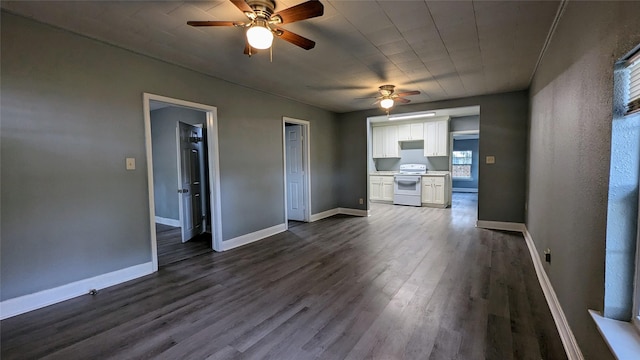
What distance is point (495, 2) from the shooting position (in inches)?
81.7

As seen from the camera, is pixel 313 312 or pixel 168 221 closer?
pixel 313 312

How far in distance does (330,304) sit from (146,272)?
86.6 inches

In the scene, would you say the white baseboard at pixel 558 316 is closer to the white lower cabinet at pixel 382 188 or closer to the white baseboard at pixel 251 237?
the white baseboard at pixel 251 237

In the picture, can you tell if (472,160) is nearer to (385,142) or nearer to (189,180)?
(385,142)

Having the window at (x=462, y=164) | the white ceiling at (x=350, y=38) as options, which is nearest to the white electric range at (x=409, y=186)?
the white ceiling at (x=350, y=38)

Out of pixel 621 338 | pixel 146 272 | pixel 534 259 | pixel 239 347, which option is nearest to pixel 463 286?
pixel 534 259

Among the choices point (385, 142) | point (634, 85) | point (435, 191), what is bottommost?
point (435, 191)

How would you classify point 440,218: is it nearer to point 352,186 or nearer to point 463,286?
point 352,186

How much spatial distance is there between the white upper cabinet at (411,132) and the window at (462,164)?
13.3 ft

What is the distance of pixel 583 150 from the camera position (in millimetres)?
1607

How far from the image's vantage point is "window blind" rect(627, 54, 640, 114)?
1.13m

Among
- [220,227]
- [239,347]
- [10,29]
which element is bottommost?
[239,347]

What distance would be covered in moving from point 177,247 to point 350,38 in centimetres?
379

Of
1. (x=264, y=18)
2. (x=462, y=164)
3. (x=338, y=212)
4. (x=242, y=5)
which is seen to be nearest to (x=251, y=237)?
(x=338, y=212)
